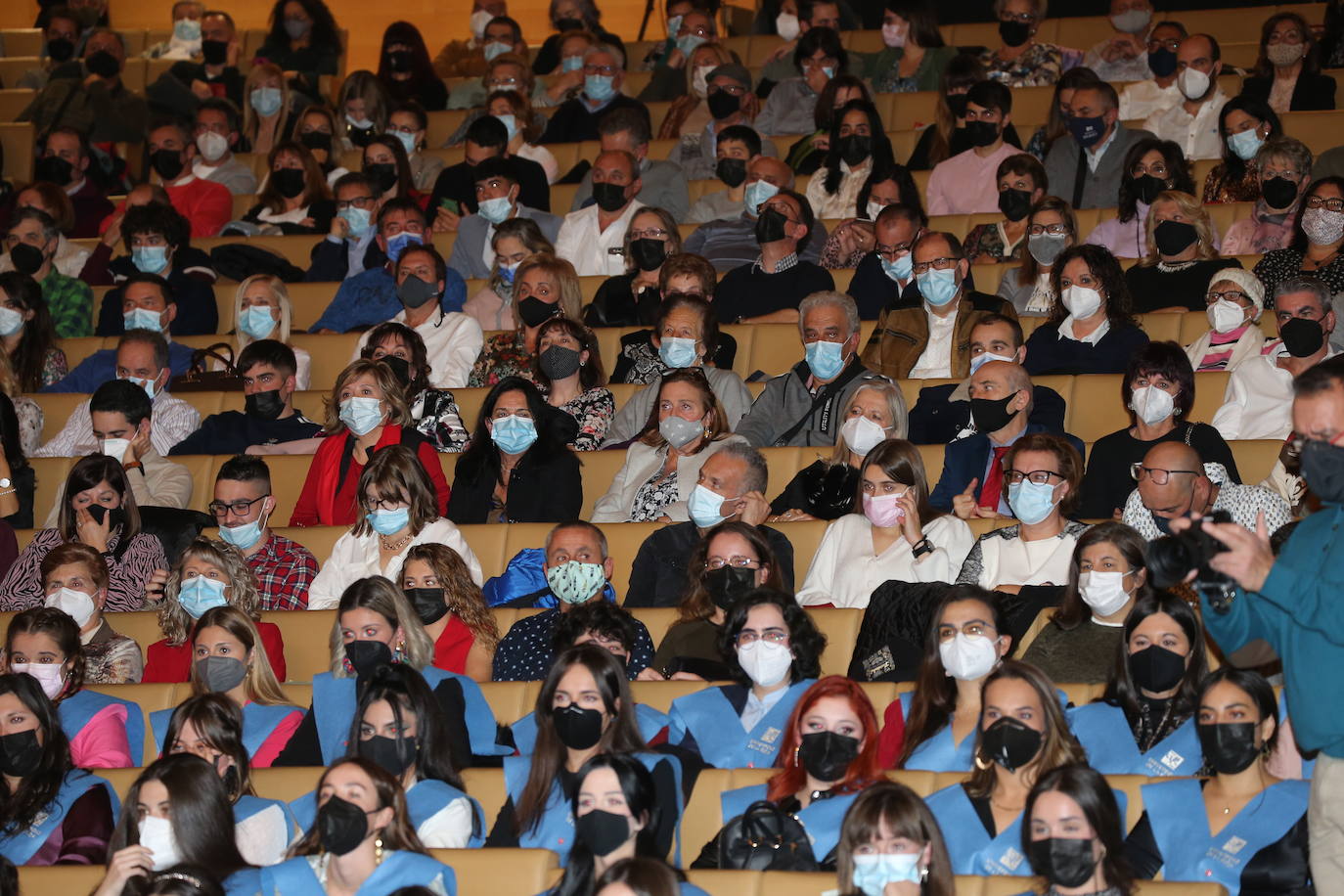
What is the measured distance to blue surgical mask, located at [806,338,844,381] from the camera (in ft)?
18.1

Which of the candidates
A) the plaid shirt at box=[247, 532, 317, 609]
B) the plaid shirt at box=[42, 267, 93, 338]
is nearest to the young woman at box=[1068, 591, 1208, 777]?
the plaid shirt at box=[247, 532, 317, 609]

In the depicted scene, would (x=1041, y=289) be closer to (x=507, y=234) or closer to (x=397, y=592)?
(x=507, y=234)

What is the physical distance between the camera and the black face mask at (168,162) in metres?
7.96

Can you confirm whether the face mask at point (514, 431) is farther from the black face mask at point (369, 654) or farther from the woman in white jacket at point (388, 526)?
the black face mask at point (369, 654)

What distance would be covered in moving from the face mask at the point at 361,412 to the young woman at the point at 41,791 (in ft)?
4.94

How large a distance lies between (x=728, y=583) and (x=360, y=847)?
1.25 meters

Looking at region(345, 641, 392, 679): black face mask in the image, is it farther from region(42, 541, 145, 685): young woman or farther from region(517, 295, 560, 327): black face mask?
region(517, 295, 560, 327): black face mask

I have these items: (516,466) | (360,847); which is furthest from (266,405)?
(360,847)

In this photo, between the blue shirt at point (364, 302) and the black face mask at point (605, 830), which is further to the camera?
the blue shirt at point (364, 302)

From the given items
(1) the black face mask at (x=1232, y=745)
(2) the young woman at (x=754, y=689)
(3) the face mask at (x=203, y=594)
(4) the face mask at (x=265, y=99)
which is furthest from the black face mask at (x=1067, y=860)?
(4) the face mask at (x=265, y=99)

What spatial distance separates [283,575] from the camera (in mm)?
5227

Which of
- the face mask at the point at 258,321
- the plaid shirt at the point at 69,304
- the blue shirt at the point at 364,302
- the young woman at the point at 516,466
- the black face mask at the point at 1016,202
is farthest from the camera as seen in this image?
the plaid shirt at the point at 69,304

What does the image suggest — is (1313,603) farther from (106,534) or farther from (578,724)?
(106,534)

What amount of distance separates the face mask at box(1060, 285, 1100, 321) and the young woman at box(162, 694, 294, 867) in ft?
8.82
